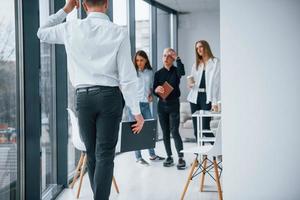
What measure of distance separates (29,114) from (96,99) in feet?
2.09

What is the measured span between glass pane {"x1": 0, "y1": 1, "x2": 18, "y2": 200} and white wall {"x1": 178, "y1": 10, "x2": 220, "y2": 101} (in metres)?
5.68

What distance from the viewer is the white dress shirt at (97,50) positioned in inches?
82.7

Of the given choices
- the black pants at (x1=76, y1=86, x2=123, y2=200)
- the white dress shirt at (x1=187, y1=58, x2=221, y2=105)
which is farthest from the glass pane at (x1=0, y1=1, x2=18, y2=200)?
the white dress shirt at (x1=187, y1=58, x2=221, y2=105)

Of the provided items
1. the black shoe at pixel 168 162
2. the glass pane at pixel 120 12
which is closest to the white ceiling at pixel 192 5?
the glass pane at pixel 120 12

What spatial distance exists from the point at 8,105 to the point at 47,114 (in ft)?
3.07

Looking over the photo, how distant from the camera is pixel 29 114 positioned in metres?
2.46

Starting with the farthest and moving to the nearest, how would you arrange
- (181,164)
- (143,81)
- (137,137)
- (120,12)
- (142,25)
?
(142,25) → (120,12) → (143,81) → (181,164) → (137,137)

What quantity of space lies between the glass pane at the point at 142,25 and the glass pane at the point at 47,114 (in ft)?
10.6

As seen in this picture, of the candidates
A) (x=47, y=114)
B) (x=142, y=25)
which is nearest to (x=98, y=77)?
(x=47, y=114)

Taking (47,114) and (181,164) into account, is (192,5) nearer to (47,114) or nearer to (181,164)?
(181,164)

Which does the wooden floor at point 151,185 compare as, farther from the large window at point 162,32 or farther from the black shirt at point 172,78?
the large window at point 162,32

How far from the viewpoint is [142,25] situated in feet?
21.8

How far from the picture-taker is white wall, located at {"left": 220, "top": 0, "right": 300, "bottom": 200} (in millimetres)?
2164

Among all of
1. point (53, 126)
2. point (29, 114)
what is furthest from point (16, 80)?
point (53, 126)
